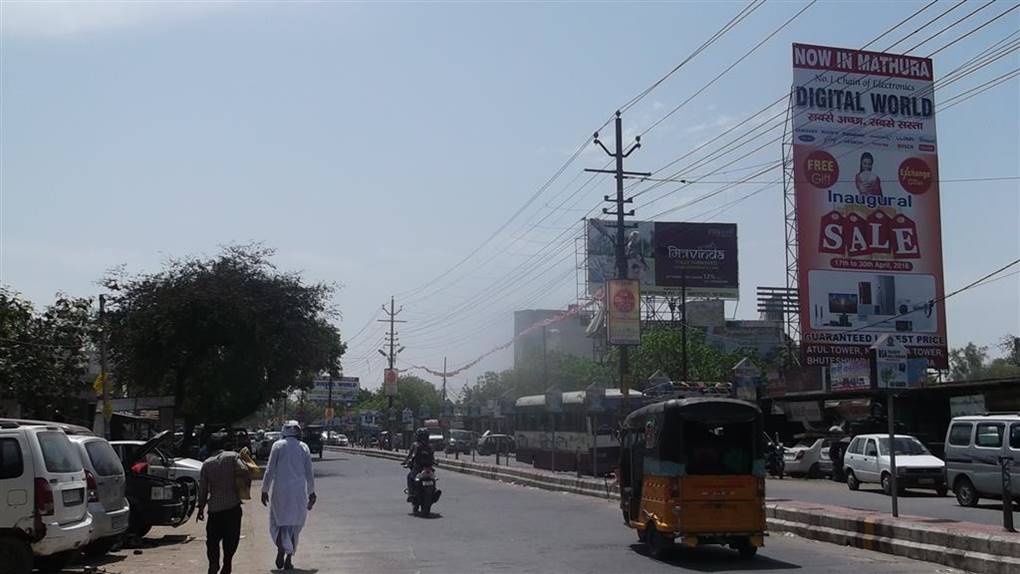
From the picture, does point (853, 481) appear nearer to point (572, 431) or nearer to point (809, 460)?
point (809, 460)

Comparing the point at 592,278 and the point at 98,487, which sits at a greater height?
the point at 592,278

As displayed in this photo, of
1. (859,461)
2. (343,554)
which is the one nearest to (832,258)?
(859,461)

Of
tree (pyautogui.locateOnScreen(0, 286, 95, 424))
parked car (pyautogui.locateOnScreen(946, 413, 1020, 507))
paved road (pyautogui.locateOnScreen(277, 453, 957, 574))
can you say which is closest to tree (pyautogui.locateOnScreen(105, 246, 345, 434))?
tree (pyautogui.locateOnScreen(0, 286, 95, 424))

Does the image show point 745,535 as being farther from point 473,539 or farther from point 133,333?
point 133,333

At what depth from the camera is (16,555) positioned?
1152 cm

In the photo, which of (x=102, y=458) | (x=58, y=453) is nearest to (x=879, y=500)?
(x=102, y=458)

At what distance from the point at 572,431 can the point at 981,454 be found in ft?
62.7

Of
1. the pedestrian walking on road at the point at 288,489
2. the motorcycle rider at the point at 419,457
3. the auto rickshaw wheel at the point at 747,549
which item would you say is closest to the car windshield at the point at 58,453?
the pedestrian walking on road at the point at 288,489

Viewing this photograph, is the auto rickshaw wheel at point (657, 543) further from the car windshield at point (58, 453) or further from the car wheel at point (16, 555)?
the car wheel at point (16, 555)

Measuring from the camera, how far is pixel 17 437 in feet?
39.2

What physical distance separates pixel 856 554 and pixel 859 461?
673 inches

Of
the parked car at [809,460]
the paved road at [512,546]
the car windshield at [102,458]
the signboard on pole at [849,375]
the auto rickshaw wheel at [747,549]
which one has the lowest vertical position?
the paved road at [512,546]

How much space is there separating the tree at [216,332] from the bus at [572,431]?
11173mm

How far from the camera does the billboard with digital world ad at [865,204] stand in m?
42.6
